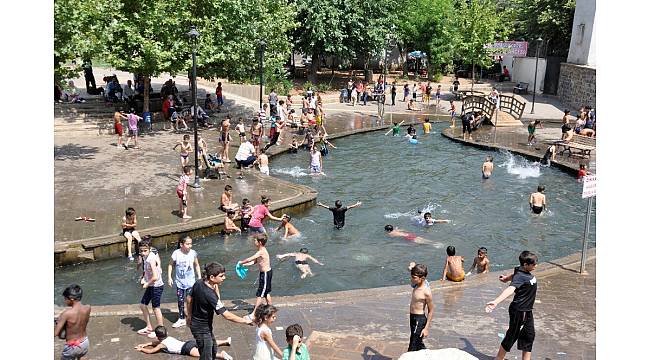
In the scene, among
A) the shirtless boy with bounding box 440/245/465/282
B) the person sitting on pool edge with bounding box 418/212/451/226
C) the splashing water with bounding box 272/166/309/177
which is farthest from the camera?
the splashing water with bounding box 272/166/309/177

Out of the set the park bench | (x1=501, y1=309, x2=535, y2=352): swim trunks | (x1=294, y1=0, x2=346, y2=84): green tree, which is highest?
(x1=294, y1=0, x2=346, y2=84): green tree

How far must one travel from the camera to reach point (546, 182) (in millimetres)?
22391

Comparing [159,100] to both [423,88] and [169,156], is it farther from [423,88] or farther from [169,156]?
[423,88]

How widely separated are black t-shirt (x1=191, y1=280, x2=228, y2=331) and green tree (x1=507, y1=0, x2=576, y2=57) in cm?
4345

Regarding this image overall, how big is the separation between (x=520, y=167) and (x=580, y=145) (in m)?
3.19

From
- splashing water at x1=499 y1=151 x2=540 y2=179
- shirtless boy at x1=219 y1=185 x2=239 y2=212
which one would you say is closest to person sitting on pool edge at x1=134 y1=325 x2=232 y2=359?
shirtless boy at x1=219 y1=185 x2=239 y2=212

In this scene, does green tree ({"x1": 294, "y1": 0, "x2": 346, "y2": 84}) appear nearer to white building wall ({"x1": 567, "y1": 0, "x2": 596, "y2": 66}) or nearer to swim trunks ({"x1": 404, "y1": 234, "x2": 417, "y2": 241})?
white building wall ({"x1": 567, "y1": 0, "x2": 596, "y2": 66})

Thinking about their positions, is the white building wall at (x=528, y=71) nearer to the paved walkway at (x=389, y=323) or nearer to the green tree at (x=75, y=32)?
the green tree at (x=75, y=32)

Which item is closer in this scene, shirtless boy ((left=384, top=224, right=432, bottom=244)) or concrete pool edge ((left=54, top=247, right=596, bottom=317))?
concrete pool edge ((left=54, top=247, right=596, bottom=317))

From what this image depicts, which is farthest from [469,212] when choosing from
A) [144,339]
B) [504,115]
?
[504,115]

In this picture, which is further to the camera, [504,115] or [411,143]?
[504,115]

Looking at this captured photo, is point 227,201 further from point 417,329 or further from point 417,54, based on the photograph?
point 417,54

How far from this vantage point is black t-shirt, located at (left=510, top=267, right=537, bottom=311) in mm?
7816
